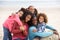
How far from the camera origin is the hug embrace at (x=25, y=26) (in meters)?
2.51

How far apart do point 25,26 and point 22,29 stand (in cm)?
9

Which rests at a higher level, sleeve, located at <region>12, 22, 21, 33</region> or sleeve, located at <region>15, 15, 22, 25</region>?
sleeve, located at <region>15, 15, 22, 25</region>

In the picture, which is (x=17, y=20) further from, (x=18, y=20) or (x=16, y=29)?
(x=16, y=29)

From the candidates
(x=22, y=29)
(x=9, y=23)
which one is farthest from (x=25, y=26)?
(x=9, y=23)

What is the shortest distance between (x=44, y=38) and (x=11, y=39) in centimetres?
45

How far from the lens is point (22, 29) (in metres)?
2.49

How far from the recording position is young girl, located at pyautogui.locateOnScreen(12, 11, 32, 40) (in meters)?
2.51

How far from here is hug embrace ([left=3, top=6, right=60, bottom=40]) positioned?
2.51m

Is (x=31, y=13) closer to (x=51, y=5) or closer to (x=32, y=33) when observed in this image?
(x=32, y=33)

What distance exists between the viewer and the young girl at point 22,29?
251 centimetres

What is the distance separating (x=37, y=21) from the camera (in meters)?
2.64

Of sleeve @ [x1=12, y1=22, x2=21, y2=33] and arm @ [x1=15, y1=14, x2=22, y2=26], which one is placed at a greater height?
arm @ [x1=15, y1=14, x2=22, y2=26]

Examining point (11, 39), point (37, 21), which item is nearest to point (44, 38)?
point (37, 21)

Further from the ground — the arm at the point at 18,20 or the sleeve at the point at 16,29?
the arm at the point at 18,20
